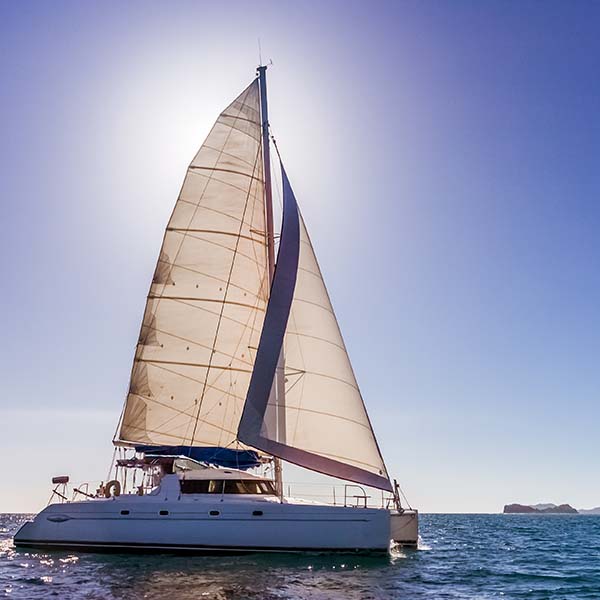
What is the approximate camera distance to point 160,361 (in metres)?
22.3

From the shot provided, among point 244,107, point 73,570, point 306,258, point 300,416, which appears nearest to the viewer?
point 73,570

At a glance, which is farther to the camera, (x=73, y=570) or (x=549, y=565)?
(x=549, y=565)

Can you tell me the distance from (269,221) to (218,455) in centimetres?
791

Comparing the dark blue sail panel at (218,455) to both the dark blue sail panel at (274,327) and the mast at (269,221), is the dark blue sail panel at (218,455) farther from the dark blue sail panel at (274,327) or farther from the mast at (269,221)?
the dark blue sail panel at (274,327)

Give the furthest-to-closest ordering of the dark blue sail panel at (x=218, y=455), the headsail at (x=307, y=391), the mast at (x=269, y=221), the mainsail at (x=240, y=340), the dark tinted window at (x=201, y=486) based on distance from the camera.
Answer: the dark blue sail panel at (x=218, y=455) → the dark tinted window at (x=201, y=486) → the mast at (x=269, y=221) → the mainsail at (x=240, y=340) → the headsail at (x=307, y=391)

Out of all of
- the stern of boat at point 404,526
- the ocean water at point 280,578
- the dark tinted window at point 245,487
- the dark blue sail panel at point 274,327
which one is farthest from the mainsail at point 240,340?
the ocean water at point 280,578

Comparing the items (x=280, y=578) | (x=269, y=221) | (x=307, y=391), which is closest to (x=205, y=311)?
(x=269, y=221)

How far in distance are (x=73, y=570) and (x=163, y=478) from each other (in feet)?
11.3

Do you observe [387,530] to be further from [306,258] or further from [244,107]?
[244,107]

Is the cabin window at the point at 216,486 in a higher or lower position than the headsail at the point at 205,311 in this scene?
lower

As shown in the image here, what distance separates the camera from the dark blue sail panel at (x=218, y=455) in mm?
21094

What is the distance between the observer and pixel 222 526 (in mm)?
18562

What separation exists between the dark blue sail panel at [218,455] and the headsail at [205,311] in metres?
→ 0.28

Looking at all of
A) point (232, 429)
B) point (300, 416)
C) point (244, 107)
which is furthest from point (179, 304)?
point (244, 107)
